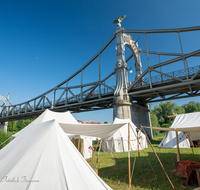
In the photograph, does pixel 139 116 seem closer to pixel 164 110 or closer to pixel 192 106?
pixel 164 110

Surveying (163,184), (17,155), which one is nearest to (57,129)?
(17,155)

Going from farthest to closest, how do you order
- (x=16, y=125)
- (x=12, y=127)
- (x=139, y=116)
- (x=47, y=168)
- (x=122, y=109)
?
1. (x=16, y=125)
2. (x=12, y=127)
3. (x=139, y=116)
4. (x=122, y=109)
5. (x=47, y=168)

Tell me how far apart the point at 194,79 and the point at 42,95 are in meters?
33.9

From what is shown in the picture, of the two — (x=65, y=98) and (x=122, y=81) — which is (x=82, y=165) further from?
(x=65, y=98)

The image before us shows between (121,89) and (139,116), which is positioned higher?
(121,89)

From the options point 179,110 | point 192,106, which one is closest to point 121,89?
point 179,110

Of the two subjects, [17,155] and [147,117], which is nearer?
[17,155]

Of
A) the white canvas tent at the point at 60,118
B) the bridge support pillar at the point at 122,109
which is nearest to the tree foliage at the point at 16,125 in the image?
the bridge support pillar at the point at 122,109

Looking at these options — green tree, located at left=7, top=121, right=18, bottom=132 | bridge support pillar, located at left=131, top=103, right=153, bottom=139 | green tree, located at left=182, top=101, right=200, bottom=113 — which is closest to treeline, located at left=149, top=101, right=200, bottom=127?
green tree, located at left=182, top=101, right=200, bottom=113

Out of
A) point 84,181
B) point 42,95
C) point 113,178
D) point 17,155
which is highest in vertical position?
point 42,95

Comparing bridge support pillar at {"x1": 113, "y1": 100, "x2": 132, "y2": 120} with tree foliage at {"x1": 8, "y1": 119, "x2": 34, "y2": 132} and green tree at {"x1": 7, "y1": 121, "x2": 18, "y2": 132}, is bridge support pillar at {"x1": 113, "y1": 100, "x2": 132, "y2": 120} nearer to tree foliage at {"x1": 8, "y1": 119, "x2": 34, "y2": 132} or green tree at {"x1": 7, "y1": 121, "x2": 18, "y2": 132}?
tree foliage at {"x1": 8, "y1": 119, "x2": 34, "y2": 132}

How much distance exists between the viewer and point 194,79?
47.8 feet

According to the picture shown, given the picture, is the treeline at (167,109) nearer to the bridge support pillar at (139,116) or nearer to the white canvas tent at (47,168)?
the bridge support pillar at (139,116)

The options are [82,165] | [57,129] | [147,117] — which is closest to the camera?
Result: [82,165]
